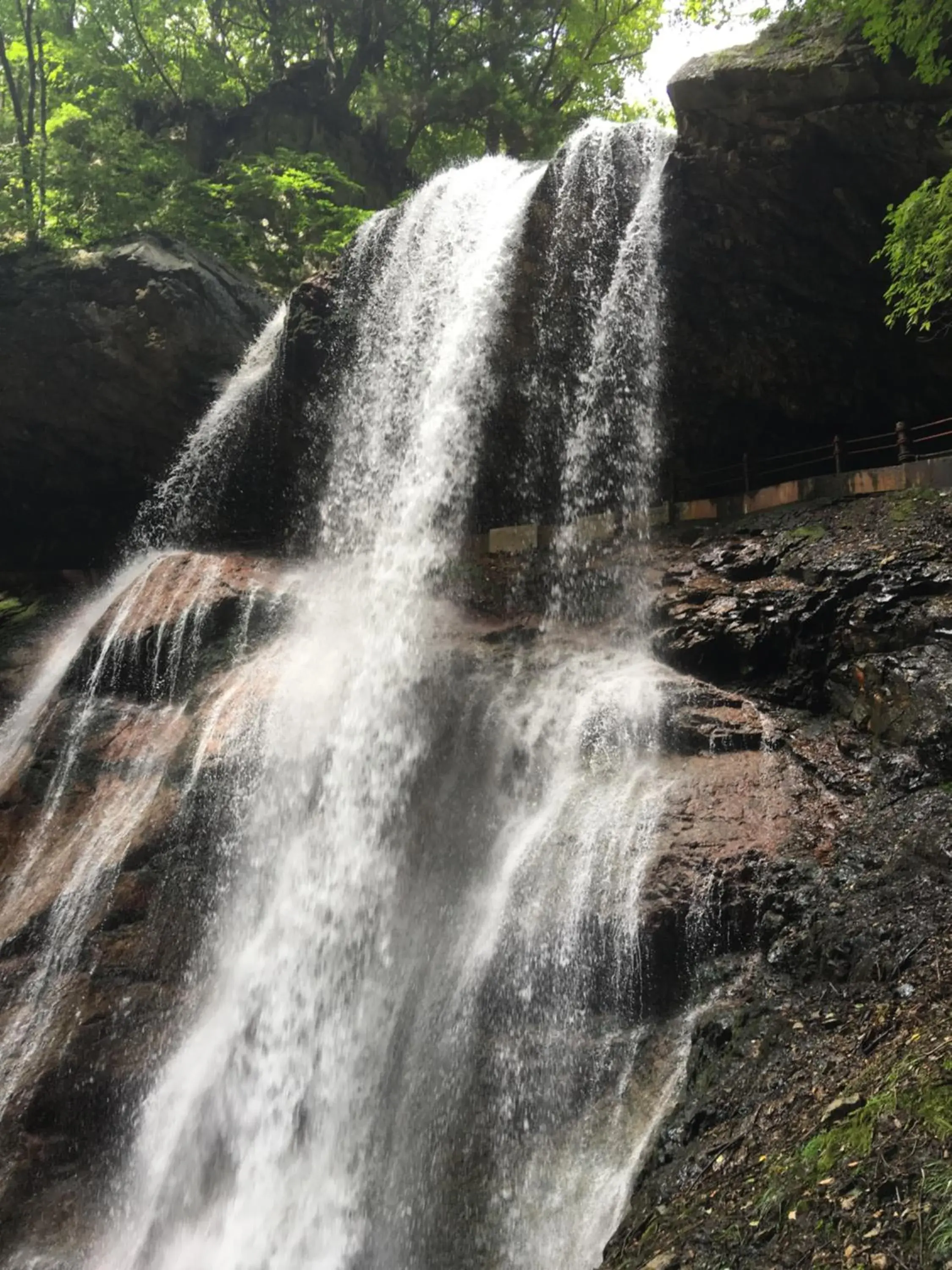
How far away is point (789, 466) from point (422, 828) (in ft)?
26.5

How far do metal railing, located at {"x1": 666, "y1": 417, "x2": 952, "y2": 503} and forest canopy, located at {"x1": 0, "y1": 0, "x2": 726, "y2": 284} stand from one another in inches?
403

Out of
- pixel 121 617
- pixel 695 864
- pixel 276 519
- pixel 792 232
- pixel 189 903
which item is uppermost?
pixel 792 232

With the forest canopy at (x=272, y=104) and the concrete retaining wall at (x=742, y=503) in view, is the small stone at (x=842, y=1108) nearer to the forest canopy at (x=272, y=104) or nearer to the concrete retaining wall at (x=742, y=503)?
the concrete retaining wall at (x=742, y=503)

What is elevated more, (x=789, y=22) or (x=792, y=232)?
(x=789, y=22)

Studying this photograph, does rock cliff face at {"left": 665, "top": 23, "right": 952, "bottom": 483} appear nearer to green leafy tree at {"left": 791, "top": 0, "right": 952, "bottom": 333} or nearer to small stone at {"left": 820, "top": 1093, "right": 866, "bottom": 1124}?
green leafy tree at {"left": 791, "top": 0, "right": 952, "bottom": 333}

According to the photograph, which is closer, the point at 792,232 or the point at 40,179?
the point at 792,232

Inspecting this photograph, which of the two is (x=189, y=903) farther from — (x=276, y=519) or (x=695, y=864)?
(x=276, y=519)

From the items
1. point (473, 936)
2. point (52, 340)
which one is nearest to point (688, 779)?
point (473, 936)

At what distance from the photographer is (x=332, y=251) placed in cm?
1947

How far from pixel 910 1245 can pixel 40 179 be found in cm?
2133

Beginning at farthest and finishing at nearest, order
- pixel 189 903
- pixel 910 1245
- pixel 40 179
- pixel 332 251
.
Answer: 1. pixel 332 251
2. pixel 40 179
3. pixel 189 903
4. pixel 910 1245

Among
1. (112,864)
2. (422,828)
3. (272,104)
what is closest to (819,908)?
(422,828)

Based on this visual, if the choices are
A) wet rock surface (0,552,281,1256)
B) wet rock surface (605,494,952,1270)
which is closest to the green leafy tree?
wet rock surface (605,494,952,1270)

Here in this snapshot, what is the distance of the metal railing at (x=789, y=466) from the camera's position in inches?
525
